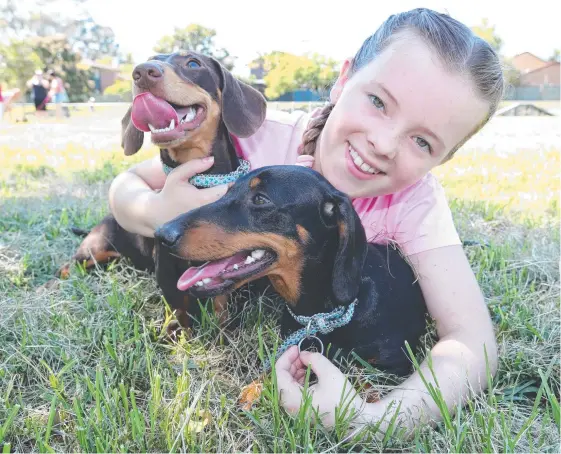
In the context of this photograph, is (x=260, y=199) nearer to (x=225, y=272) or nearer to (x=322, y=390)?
(x=225, y=272)

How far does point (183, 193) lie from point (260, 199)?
0.56 meters

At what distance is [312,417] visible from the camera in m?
1.69

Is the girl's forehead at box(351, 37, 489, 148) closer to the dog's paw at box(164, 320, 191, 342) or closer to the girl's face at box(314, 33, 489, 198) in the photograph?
the girl's face at box(314, 33, 489, 198)

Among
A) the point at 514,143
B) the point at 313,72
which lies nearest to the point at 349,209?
the point at 514,143

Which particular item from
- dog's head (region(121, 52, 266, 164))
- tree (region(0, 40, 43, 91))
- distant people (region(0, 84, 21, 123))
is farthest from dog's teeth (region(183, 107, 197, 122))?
tree (region(0, 40, 43, 91))

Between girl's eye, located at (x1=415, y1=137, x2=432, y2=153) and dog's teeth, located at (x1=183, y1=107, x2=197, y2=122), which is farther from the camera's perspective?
dog's teeth, located at (x1=183, y1=107, x2=197, y2=122)

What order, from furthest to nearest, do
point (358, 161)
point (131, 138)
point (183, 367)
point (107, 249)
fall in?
point (107, 249) → point (131, 138) → point (358, 161) → point (183, 367)

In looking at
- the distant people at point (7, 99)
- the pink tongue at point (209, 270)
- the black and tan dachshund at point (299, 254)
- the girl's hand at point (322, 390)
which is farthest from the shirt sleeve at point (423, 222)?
the distant people at point (7, 99)

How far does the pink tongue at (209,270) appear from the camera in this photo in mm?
1832

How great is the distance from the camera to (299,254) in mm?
1937

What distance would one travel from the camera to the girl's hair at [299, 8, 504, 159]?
2.12m

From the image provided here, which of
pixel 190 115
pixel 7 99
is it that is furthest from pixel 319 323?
pixel 7 99

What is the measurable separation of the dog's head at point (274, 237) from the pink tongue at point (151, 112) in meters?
A: 0.54

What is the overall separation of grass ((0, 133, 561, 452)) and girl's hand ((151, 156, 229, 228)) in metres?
0.46
